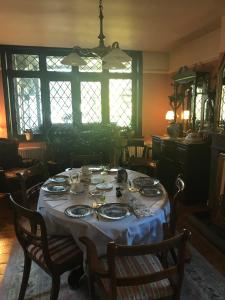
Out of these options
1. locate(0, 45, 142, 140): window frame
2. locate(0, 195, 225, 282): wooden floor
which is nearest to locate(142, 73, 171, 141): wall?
locate(0, 45, 142, 140): window frame

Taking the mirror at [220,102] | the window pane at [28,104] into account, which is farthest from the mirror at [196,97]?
the window pane at [28,104]

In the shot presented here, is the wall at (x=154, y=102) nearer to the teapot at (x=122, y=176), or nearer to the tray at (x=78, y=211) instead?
the teapot at (x=122, y=176)

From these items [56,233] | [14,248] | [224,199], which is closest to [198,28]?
[224,199]

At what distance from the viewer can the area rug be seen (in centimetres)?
185

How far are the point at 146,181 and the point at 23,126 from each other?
3676 mm

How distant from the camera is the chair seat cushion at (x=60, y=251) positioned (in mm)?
1618

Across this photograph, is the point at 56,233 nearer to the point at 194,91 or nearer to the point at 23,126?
the point at 194,91

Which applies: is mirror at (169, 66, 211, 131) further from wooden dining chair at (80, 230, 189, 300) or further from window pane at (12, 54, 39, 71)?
window pane at (12, 54, 39, 71)

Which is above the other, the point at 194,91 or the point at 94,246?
the point at 194,91

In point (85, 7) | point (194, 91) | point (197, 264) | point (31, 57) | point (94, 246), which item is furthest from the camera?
point (31, 57)

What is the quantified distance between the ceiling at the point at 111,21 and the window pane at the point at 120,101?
101cm

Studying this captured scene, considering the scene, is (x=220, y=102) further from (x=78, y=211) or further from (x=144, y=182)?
(x=78, y=211)

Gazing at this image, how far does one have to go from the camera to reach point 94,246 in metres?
1.50

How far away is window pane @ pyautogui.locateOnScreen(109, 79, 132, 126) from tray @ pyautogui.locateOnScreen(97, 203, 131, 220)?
3.65 m
